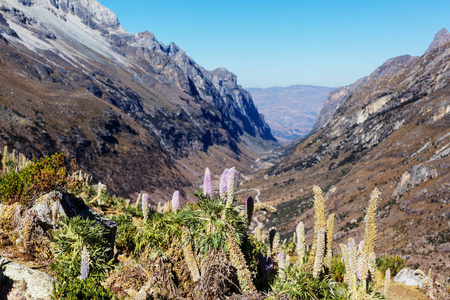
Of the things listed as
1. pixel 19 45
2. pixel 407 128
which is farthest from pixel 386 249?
pixel 19 45

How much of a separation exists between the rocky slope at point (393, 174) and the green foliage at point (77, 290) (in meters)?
30.7

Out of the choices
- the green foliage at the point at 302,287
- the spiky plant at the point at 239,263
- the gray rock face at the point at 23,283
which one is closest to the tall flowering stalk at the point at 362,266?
the green foliage at the point at 302,287

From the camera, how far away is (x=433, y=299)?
548 inches

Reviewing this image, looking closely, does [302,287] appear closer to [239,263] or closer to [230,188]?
[239,263]

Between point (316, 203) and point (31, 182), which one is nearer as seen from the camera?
point (316, 203)

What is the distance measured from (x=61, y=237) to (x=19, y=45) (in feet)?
635

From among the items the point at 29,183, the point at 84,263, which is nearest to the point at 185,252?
the point at 84,263

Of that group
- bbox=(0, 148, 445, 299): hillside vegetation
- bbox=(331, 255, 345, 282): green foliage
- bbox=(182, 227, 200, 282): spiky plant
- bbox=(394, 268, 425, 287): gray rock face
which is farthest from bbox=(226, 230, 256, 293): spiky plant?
bbox=(394, 268, 425, 287): gray rock face

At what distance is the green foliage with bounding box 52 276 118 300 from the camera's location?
691cm

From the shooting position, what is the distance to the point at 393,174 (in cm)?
8744

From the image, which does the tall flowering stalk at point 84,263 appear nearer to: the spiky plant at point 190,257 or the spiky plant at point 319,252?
the spiky plant at point 190,257

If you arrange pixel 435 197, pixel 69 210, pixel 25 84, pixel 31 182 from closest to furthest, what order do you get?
pixel 69 210
pixel 31 182
pixel 435 197
pixel 25 84

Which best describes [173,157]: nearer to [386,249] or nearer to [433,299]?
[386,249]

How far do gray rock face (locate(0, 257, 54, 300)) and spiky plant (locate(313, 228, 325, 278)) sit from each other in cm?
688
